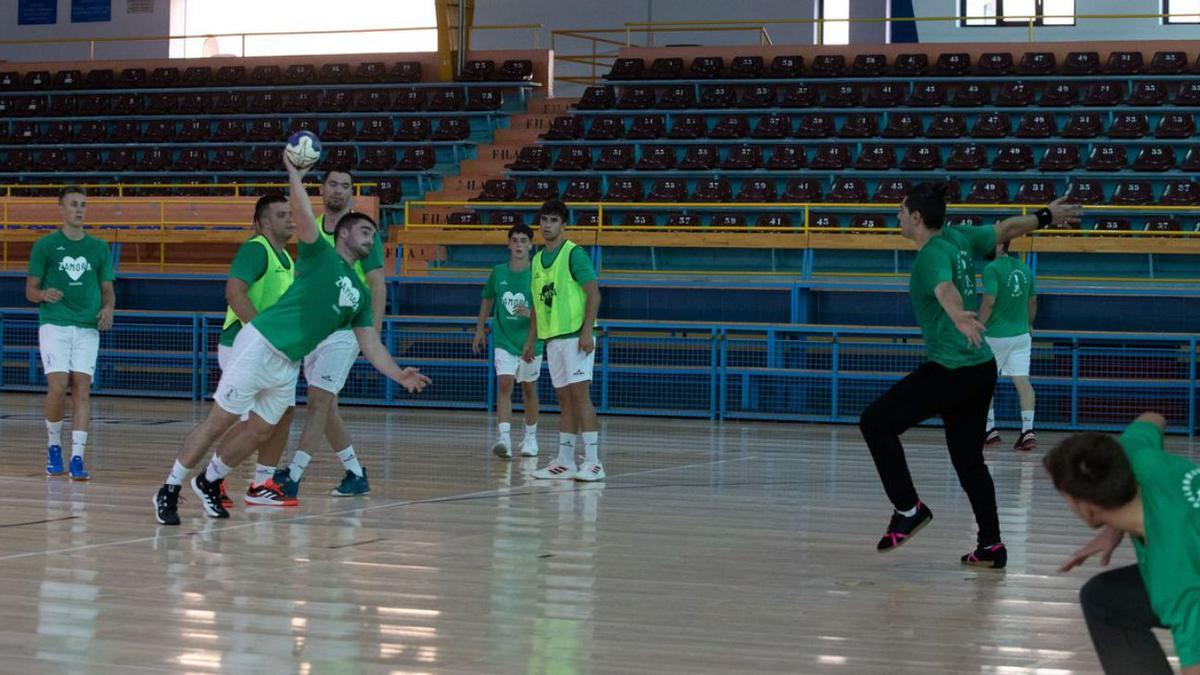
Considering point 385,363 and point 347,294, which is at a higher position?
point 347,294

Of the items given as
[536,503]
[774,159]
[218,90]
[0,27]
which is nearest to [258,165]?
[218,90]

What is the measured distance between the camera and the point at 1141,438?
3543 mm

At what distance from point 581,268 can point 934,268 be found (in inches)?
159

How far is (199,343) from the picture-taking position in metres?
19.7

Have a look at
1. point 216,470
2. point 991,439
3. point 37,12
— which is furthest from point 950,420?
point 37,12

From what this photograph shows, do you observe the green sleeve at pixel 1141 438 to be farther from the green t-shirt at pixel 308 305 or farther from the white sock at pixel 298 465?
the white sock at pixel 298 465

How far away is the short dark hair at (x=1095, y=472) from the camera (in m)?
3.26

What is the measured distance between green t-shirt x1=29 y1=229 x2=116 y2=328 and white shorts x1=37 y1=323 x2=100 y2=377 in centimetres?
5

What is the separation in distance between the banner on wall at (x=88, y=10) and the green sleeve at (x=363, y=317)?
27331mm

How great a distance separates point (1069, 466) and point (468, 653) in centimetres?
237

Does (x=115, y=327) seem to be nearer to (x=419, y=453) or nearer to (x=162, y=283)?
(x=162, y=283)

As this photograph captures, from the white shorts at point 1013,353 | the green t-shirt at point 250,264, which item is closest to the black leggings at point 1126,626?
the green t-shirt at point 250,264

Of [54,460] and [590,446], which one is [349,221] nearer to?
[590,446]

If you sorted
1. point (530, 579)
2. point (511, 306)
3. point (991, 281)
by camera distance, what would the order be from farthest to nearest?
1. point (991, 281)
2. point (511, 306)
3. point (530, 579)
